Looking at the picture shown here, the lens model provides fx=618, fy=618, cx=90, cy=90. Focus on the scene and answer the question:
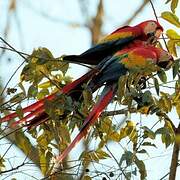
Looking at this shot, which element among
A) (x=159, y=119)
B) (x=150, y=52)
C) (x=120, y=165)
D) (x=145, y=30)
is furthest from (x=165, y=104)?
(x=145, y=30)

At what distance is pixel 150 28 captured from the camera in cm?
206

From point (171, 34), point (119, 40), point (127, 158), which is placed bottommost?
point (127, 158)

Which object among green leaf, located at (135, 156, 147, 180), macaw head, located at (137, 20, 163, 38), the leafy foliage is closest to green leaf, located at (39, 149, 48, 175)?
the leafy foliage

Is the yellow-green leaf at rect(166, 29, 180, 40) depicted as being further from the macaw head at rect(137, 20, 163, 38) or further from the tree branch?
the macaw head at rect(137, 20, 163, 38)

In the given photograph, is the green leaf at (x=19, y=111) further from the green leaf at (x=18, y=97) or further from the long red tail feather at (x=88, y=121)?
the long red tail feather at (x=88, y=121)

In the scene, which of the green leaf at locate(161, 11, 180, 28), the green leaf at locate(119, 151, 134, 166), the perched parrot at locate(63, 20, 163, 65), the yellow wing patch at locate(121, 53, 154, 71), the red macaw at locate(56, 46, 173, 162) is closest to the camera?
the green leaf at locate(119, 151, 134, 166)

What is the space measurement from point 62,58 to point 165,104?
1.14 feet

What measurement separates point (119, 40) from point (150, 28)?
134 mm

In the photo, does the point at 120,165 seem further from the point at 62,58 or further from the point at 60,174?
the point at 62,58

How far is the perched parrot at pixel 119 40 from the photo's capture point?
1936mm

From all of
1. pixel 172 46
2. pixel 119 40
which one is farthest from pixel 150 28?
pixel 172 46

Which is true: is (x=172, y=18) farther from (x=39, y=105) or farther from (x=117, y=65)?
(x=39, y=105)

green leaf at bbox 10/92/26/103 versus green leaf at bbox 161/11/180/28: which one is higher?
green leaf at bbox 161/11/180/28

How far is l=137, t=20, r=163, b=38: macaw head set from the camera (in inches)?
80.7
